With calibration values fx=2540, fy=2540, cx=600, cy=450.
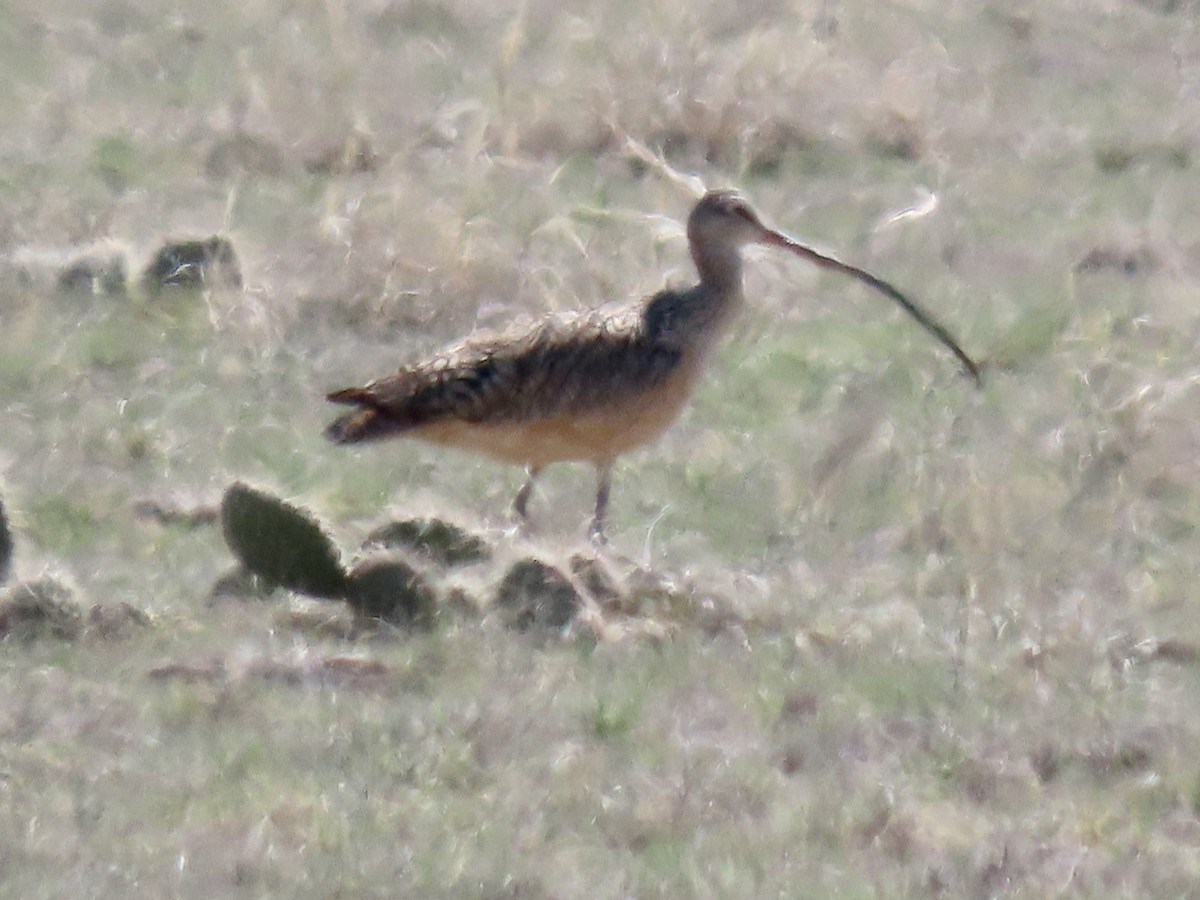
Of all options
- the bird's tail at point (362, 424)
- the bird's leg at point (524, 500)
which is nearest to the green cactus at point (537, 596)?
the bird's tail at point (362, 424)

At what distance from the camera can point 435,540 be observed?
8266mm

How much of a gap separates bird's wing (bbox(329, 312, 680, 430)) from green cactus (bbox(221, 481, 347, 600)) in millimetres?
452

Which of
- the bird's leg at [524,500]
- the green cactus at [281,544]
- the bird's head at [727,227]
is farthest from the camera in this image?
the bird's head at [727,227]

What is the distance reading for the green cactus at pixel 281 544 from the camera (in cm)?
791

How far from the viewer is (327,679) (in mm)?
7379

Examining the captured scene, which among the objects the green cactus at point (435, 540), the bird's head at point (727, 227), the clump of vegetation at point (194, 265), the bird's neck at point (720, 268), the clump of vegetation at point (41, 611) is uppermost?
the bird's head at point (727, 227)

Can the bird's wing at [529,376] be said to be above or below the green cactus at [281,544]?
above

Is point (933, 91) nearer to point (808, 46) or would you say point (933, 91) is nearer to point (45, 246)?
point (808, 46)

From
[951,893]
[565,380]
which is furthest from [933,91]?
[951,893]

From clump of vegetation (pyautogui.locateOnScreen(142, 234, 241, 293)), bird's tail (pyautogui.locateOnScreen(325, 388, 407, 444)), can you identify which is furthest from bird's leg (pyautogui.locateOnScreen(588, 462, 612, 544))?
clump of vegetation (pyautogui.locateOnScreen(142, 234, 241, 293))

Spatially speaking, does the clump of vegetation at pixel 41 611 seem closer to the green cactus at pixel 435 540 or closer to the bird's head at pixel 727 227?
the green cactus at pixel 435 540

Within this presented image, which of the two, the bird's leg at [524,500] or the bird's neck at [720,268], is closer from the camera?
the bird's leg at [524,500]

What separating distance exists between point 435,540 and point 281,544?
55cm

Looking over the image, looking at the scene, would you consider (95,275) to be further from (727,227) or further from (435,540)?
(435,540)
